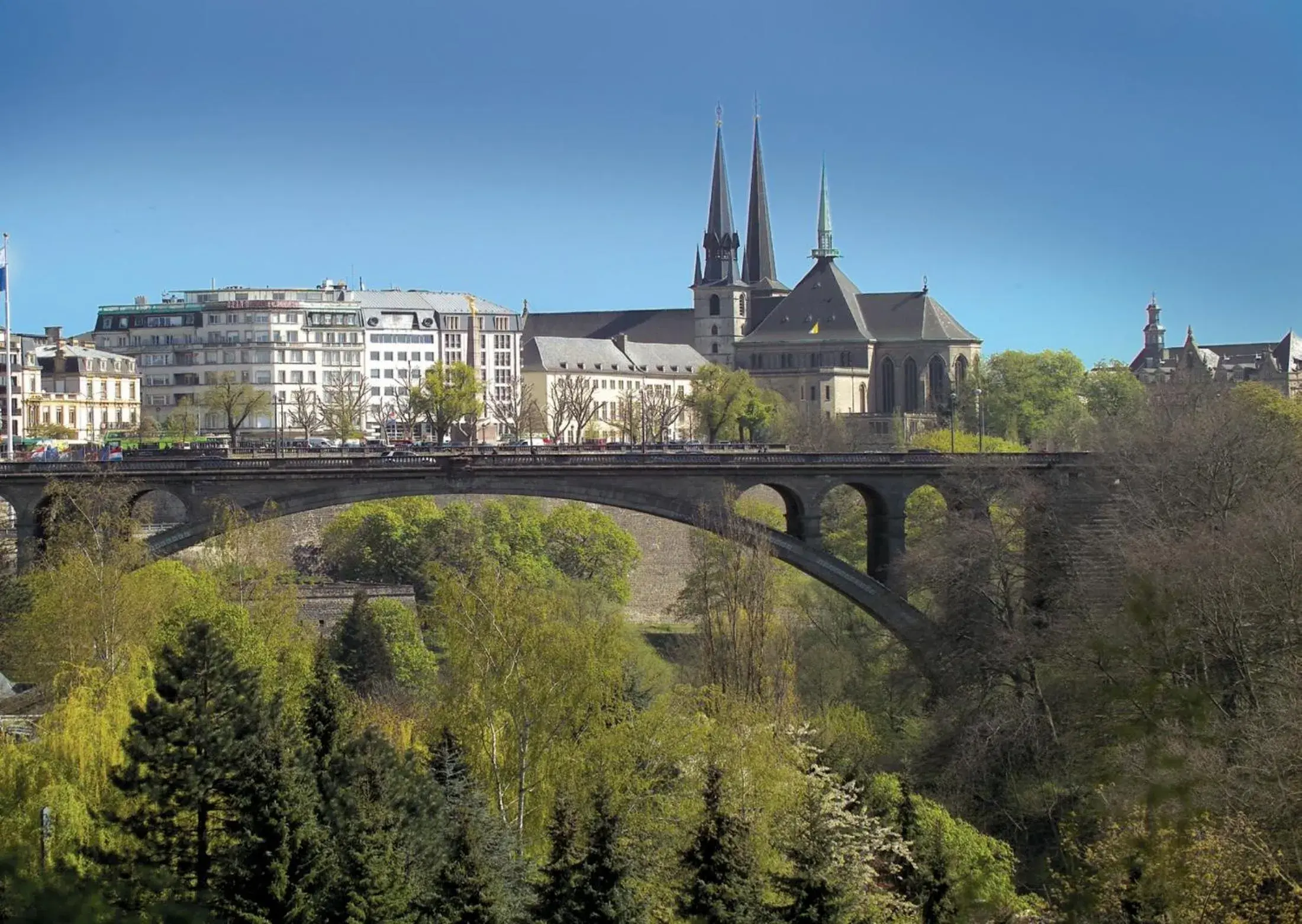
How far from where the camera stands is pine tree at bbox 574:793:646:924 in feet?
109

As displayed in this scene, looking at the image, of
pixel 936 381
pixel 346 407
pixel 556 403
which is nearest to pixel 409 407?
pixel 346 407

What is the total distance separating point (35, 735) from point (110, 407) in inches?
3223

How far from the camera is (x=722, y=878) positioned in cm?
3450

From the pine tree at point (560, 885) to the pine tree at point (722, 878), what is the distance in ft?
6.74

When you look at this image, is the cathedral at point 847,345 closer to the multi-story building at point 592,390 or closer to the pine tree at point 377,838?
the multi-story building at point 592,390

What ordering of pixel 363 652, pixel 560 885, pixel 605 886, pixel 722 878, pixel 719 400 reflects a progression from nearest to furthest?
pixel 605 886 → pixel 560 885 → pixel 722 878 → pixel 363 652 → pixel 719 400

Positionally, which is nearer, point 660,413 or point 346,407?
point 346,407

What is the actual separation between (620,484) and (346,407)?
6500 cm

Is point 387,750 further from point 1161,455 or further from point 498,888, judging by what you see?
point 1161,455

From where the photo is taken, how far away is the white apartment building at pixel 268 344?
14725 centimetres

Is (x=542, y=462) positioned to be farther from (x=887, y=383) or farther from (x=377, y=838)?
(x=887, y=383)

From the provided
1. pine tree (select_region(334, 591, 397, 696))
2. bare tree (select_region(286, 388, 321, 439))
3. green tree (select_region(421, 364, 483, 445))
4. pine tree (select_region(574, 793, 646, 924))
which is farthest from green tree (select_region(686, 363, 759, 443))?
pine tree (select_region(574, 793, 646, 924))

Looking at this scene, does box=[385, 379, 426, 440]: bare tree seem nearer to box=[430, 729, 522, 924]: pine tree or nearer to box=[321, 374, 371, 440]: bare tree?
box=[321, 374, 371, 440]: bare tree

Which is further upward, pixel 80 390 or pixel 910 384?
pixel 910 384
